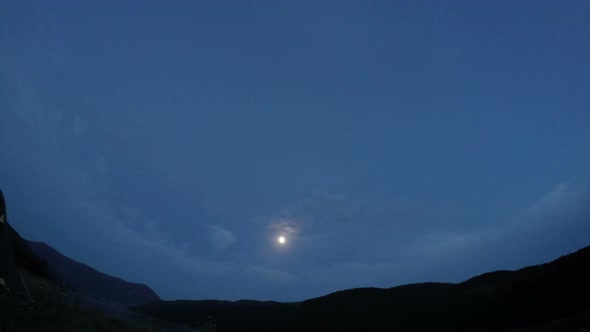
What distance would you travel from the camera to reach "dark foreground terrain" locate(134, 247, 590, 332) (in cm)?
4294

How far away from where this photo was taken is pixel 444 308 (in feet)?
178

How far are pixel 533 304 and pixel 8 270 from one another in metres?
44.7

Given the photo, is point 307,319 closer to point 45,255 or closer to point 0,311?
point 0,311

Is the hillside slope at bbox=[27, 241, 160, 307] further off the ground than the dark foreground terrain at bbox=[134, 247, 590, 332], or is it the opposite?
the hillside slope at bbox=[27, 241, 160, 307]

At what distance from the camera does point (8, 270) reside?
18.3 meters

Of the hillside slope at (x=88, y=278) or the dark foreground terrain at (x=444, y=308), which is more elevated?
the hillside slope at (x=88, y=278)

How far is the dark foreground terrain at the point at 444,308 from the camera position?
141 feet

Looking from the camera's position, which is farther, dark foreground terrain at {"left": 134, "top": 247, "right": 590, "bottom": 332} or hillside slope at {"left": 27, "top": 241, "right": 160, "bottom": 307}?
hillside slope at {"left": 27, "top": 241, "right": 160, "bottom": 307}

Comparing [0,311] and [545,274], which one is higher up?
[545,274]

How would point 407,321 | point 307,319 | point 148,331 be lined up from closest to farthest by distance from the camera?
1. point 148,331
2. point 407,321
3. point 307,319

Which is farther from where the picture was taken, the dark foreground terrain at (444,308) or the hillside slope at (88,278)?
the hillside slope at (88,278)

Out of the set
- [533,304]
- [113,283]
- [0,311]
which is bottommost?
[0,311]

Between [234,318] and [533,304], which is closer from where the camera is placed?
[533,304]

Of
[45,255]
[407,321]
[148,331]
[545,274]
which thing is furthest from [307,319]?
[45,255]
